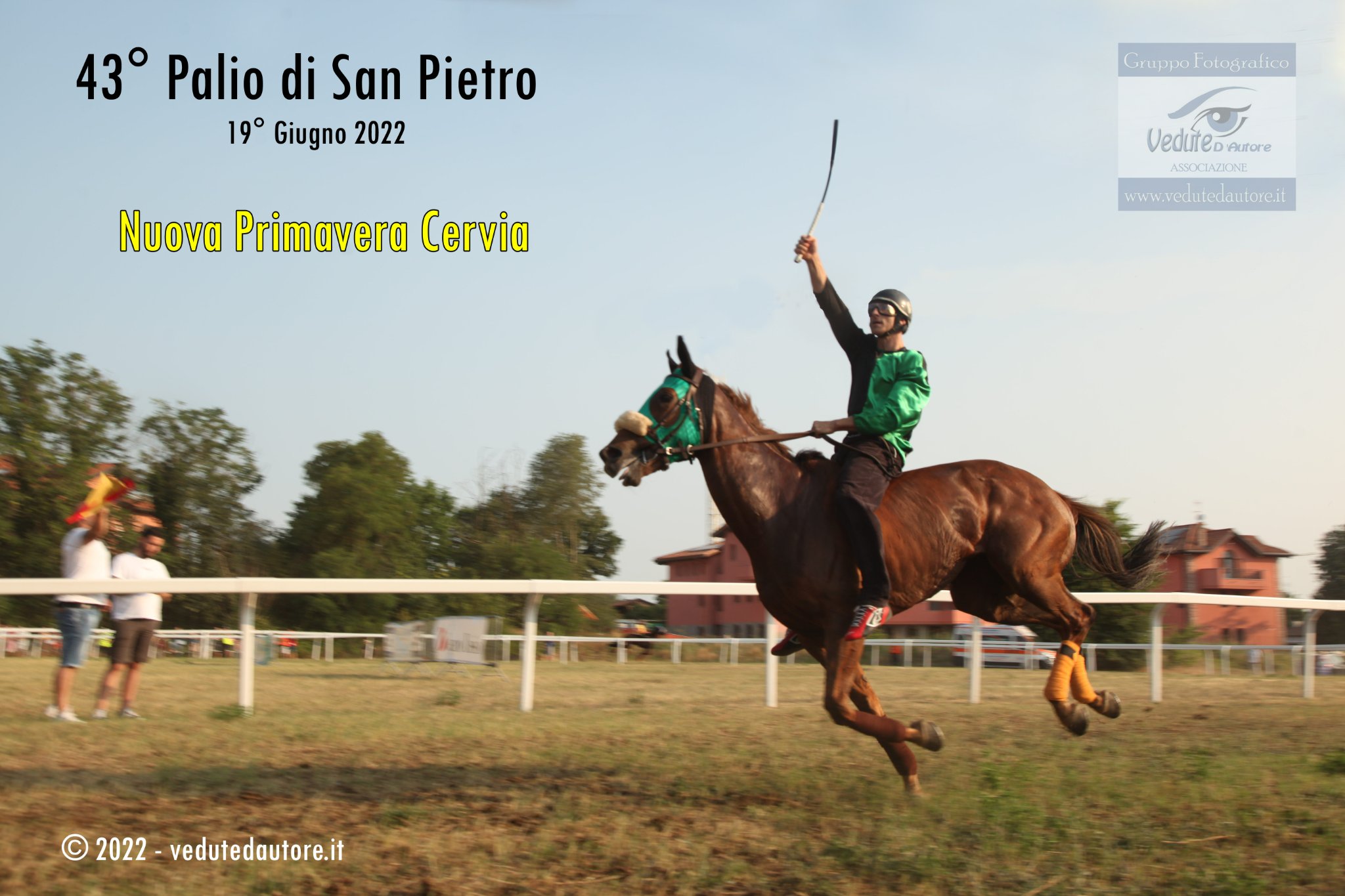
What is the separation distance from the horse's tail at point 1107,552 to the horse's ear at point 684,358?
287 centimetres

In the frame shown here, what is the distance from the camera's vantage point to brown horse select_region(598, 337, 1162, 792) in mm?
5871

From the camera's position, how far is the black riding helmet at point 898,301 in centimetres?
643

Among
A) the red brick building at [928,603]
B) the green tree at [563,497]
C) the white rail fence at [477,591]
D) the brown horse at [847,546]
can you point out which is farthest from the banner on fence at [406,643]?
the green tree at [563,497]

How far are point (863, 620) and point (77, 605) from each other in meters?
6.65

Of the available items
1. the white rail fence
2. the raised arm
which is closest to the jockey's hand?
the raised arm

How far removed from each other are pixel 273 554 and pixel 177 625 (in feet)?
24.8

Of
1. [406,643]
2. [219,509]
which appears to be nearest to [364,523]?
[219,509]

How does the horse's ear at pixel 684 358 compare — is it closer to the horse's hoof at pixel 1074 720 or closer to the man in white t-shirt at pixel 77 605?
the horse's hoof at pixel 1074 720

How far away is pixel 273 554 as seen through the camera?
2359 inches

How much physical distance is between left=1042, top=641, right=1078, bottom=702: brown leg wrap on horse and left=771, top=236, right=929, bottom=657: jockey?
1.39 metres

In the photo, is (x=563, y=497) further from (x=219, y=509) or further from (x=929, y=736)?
(x=929, y=736)

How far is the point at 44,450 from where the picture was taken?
54781mm

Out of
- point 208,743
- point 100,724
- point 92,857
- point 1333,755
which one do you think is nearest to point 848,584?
point 1333,755

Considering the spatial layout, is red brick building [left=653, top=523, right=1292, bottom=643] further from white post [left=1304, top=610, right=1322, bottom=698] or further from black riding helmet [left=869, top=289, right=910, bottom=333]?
black riding helmet [left=869, top=289, right=910, bottom=333]
